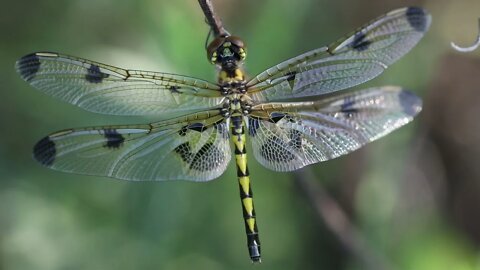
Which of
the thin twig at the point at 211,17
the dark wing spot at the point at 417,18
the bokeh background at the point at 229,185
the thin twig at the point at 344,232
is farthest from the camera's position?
the bokeh background at the point at 229,185

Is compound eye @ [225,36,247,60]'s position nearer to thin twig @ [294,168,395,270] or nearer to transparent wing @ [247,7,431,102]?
transparent wing @ [247,7,431,102]

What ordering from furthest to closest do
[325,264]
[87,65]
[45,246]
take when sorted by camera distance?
[325,264] → [45,246] → [87,65]

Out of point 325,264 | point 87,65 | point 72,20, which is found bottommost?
point 325,264

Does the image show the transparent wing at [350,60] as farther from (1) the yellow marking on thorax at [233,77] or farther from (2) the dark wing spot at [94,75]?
(2) the dark wing spot at [94,75]

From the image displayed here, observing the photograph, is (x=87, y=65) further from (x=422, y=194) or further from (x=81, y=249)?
(x=422, y=194)

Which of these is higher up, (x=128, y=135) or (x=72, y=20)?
(x=72, y=20)

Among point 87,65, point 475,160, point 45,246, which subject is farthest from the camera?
point 475,160

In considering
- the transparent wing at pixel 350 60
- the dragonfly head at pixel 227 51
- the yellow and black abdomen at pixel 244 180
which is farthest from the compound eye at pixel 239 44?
the yellow and black abdomen at pixel 244 180

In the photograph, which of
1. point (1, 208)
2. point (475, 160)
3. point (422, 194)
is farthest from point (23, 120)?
point (475, 160)
